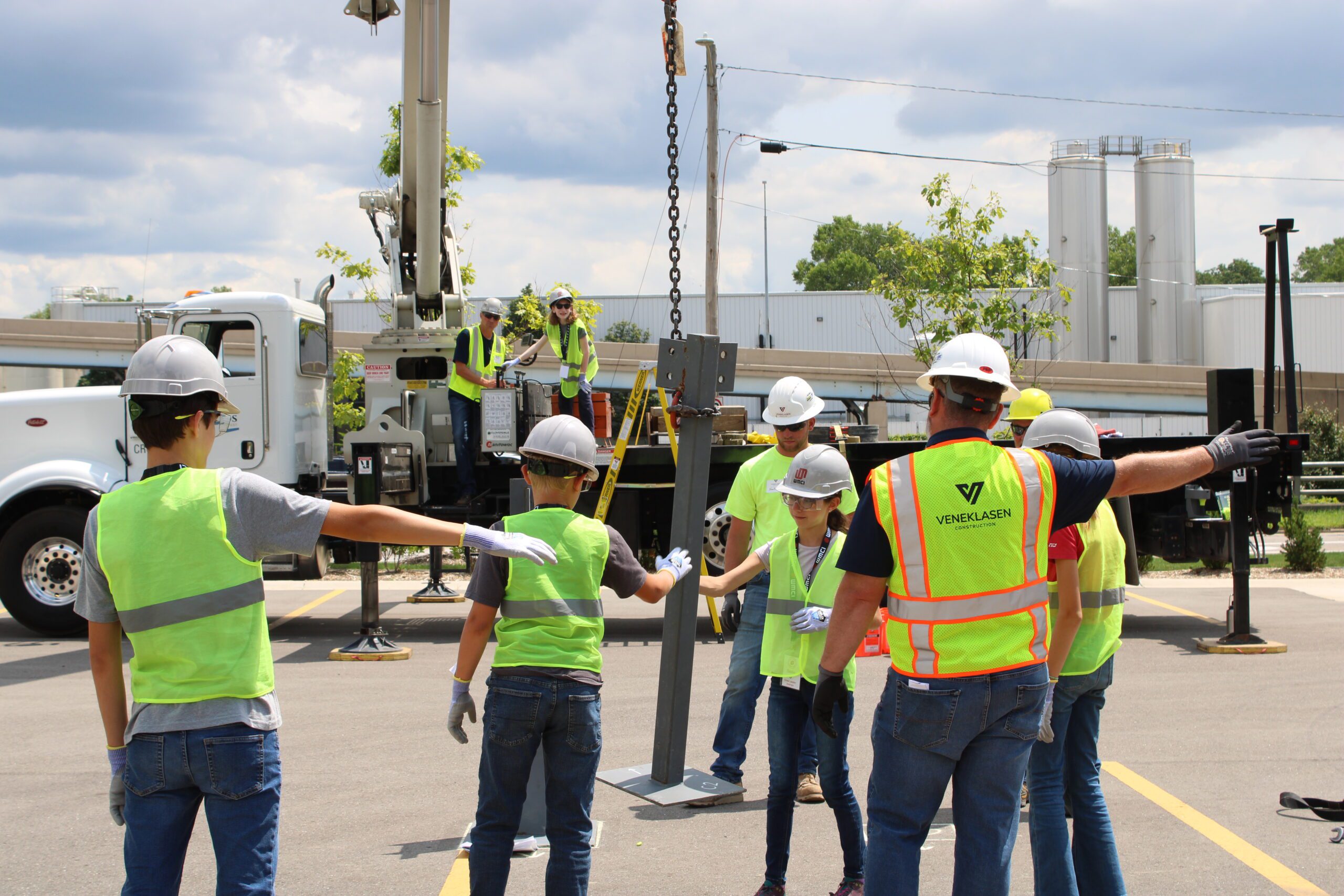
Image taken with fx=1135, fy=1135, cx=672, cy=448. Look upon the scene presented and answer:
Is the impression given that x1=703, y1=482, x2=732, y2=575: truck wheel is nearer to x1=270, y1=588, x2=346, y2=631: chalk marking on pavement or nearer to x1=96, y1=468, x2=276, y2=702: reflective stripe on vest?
x1=270, y1=588, x2=346, y2=631: chalk marking on pavement

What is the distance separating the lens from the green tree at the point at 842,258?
111812mm

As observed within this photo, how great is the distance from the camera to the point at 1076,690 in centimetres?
394

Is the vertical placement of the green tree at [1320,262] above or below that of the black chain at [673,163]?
above

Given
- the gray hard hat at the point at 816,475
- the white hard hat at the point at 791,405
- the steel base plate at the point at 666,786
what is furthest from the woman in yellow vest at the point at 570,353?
the gray hard hat at the point at 816,475

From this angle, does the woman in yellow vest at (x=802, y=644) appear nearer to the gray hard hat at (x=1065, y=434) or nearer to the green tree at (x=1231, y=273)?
the gray hard hat at (x=1065, y=434)

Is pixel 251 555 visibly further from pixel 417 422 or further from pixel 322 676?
pixel 417 422

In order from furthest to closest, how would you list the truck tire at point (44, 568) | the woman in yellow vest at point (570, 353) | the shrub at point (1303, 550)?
1. the shrub at point (1303, 550)
2. the woman in yellow vest at point (570, 353)
3. the truck tire at point (44, 568)

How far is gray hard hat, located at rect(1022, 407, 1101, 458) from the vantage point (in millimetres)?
4090

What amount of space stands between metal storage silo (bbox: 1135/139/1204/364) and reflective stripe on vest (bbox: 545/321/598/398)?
1998 inches

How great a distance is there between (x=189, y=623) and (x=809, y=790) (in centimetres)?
362

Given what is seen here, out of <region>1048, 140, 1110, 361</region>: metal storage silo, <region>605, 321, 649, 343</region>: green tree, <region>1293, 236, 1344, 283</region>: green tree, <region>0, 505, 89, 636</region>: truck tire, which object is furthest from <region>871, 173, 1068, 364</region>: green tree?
<region>1293, 236, 1344, 283</region>: green tree

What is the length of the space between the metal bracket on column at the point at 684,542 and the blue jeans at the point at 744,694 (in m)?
0.13

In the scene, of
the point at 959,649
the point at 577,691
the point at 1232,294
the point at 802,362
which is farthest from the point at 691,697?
the point at 1232,294

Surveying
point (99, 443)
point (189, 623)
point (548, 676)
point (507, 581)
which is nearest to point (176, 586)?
point (189, 623)
